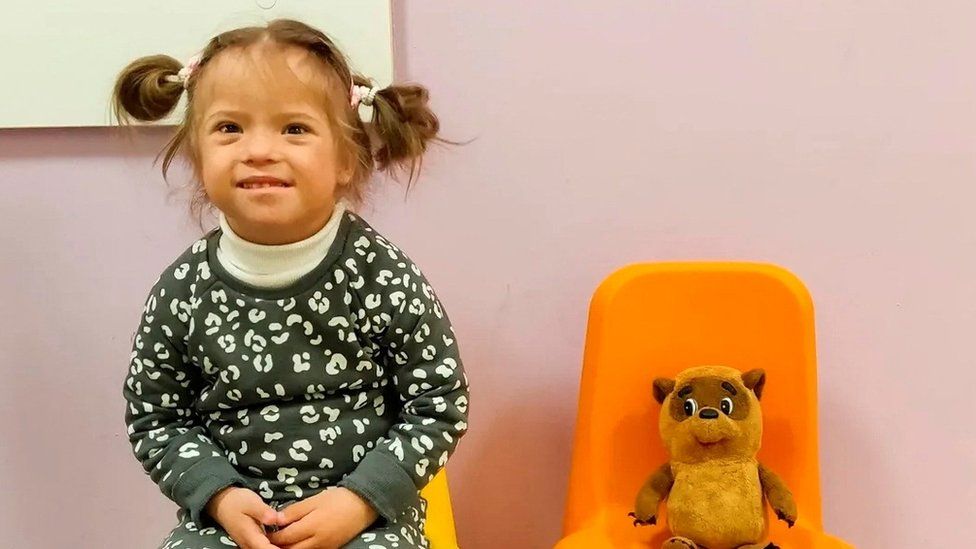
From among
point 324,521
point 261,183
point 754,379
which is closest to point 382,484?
point 324,521

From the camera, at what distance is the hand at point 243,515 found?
0.72m

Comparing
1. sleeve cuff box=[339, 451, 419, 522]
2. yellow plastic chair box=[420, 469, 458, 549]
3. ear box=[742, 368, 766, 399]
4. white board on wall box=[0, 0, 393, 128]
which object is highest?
white board on wall box=[0, 0, 393, 128]

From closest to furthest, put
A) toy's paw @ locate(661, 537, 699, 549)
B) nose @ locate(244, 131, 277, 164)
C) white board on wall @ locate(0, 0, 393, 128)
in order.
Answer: nose @ locate(244, 131, 277, 164)
toy's paw @ locate(661, 537, 699, 549)
white board on wall @ locate(0, 0, 393, 128)

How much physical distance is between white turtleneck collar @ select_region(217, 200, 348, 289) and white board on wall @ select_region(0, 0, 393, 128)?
27 cm

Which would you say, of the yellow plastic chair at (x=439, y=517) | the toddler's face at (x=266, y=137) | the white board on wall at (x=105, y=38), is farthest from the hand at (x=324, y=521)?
the white board on wall at (x=105, y=38)

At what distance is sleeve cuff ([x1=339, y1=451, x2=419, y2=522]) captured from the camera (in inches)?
29.0

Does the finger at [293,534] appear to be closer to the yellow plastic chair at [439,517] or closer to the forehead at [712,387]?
the yellow plastic chair at [439,517]

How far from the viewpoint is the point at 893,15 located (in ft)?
3.14

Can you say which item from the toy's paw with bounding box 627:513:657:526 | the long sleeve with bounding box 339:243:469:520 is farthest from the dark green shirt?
the toy's paw with bounding box 627:513:657:526

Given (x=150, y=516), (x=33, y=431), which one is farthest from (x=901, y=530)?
(x=33, y=431)

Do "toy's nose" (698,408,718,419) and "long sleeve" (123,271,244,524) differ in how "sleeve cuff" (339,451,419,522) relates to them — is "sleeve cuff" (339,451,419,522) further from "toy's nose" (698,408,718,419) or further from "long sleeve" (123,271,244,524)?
"toy's nose" (698,408,718,419)

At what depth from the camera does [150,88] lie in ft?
2.55

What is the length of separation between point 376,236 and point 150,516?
1.89 ft

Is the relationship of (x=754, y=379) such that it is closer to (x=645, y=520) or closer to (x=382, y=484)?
(x=645, y=520)
